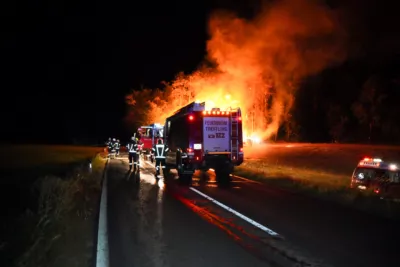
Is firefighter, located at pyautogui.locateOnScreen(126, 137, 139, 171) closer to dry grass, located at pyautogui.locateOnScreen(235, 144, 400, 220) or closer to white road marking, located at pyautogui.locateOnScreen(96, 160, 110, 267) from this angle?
dry grass, located at pyautogui.locateOnScreen(235, 144, 400, 220)

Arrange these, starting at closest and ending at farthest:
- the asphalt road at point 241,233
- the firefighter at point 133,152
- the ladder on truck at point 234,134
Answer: the asphalt road at point 241,233
the ladder on truck at point 234,134
the firefighter at point 133,152

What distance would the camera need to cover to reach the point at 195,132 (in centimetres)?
1797

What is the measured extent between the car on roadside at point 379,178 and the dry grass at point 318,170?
364 millimetres

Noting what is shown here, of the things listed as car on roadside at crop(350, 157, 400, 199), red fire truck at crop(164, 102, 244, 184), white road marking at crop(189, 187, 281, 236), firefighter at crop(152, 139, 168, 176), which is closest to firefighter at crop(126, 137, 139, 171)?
firefighter at crop(152, 139, 168, 176)

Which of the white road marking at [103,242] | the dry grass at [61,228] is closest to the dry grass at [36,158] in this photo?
the dry grass at [61,228]

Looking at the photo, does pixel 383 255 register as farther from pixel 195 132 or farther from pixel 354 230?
pixel 195 132

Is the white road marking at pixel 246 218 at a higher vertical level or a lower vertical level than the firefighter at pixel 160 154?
lower

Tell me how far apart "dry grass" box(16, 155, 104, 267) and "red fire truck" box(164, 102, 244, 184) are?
20.0 feet

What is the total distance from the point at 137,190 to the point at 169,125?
7.47m

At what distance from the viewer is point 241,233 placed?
825 cm

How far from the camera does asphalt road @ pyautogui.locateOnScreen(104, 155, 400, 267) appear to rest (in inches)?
263

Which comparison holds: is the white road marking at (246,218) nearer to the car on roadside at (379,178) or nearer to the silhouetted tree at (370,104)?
the car on roadside at (379,178)

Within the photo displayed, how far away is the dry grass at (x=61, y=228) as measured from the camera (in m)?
6.38

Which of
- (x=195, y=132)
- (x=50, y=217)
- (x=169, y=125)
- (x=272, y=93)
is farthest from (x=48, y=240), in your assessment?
(x=272, y=93)
